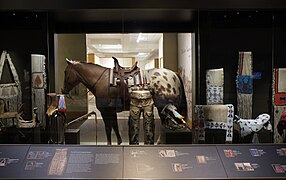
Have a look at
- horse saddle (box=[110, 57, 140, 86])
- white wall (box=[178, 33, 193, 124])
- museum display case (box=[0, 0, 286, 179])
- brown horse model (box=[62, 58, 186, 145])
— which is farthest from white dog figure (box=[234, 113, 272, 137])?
horse saddle (box=[110, 57, 140, 86])

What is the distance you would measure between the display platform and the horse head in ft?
2.26

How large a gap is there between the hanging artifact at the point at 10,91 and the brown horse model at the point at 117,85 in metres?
0.56

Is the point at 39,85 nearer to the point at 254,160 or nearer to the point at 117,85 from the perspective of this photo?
the point at 117,85

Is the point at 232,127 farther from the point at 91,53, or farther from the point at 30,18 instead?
the point at 30,18

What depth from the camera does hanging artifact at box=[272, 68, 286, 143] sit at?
3.49m

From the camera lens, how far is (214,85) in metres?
3.45

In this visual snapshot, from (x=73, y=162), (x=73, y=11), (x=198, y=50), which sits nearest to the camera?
(x=73, y=162)

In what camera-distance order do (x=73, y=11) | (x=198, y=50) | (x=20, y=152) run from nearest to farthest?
(x=20, y=152) < (x=73, y=11) < (x=198, y=50)

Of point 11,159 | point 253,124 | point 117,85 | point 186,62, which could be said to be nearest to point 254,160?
point 253,124

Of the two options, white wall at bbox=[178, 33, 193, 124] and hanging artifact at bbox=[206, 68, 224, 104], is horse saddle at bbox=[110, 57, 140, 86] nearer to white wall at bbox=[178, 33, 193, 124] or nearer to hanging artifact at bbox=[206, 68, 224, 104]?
white wall at bbox=[178, 33, 193, 124]

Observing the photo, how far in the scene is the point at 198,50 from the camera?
11.1 feet

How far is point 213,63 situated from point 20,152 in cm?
221

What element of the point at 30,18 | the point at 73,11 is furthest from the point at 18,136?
the point at 73,11

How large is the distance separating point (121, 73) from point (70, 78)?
22.1 inches
